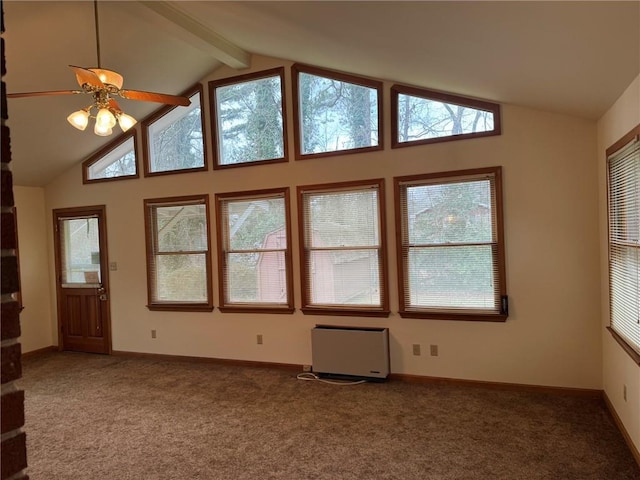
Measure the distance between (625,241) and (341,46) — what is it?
263 cm

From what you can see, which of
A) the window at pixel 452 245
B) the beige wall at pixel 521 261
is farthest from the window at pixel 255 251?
the window at pixel 452 245

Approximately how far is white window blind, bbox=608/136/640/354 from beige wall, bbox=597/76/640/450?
0.16m

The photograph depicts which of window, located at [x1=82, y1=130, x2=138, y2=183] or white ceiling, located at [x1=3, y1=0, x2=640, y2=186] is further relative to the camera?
window, located at [x1=82, y1=130, x2=138, y2=183]

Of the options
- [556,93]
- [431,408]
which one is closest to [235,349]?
[431,408]

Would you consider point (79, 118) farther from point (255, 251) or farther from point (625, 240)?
point (625, 240)

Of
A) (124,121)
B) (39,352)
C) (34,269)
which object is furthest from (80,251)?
(124,121)

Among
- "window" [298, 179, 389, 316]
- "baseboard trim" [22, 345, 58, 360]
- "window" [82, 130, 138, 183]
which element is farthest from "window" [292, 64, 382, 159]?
"baseboard trim" [22, 345, 58, 360]

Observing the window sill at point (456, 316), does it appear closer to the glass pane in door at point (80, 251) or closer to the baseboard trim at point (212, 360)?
the baseboard trim at point (212, 360)

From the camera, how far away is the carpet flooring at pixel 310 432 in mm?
2801

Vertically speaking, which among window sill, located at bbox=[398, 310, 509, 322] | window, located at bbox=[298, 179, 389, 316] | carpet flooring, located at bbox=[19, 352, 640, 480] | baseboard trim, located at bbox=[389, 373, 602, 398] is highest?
window, located at bbox=[298, 179, 389, 316]

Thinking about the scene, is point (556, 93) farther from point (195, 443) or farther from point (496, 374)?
point (195, 443)

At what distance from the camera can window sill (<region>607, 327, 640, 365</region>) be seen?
103 inches

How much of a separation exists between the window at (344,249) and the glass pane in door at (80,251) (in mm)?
3241

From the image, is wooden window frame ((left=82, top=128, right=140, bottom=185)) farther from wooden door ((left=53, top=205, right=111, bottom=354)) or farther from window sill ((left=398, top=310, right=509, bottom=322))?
window sill ((left=398, top=310, right=509, bottom=322))
